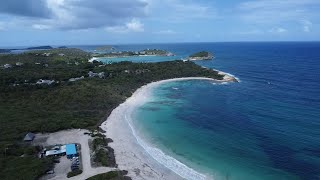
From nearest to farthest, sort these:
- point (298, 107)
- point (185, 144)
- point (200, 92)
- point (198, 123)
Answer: point (185, 144) → point (198, 123) → point (298, 107) → point (200, 92)

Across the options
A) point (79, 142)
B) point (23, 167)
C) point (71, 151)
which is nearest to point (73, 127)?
point (79, 142)

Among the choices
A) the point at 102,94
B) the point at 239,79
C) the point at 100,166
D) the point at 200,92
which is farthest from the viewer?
the point at 239,79

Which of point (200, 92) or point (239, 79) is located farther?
point (239, 79)

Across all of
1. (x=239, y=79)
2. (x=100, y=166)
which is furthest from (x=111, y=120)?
(x=239, y=79)

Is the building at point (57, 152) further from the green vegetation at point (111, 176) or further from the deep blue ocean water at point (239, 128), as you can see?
the deep blue ocean water at point (239, 128)

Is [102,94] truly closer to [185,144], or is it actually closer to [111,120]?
[111,120]

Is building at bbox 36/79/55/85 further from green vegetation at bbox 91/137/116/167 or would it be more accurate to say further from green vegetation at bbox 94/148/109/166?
green vegetation at bbox 94/148/109/166

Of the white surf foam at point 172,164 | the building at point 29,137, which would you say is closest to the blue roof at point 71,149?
the building at point 29,137
